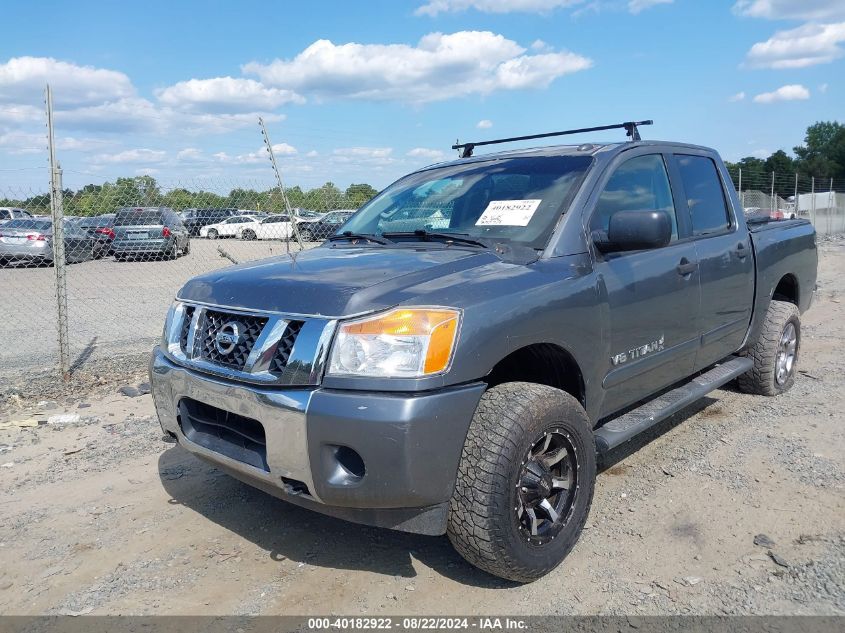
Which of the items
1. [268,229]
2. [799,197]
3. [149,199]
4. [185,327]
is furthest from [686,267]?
[799,197]

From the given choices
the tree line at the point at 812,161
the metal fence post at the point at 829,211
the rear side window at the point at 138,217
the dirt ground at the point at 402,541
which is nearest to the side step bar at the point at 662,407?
the dirt ground at the point at 402,541

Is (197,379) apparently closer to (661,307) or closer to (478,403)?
(478,403)

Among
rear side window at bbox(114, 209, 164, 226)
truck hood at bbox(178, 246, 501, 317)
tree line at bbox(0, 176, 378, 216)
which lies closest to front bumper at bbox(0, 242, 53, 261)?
rear side window at bbox(114, 209, 164, 226)

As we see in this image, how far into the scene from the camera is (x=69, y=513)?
3.70m

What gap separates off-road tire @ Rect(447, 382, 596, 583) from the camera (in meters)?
2.56

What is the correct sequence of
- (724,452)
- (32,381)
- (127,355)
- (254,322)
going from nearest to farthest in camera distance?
(254,322), (724,452), (32,381), (127,355)

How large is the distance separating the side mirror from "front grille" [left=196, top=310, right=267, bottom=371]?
1.70 m

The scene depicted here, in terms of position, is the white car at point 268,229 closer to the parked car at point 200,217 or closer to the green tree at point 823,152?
the parked car at point 200,217

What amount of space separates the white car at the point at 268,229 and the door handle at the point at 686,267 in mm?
6632

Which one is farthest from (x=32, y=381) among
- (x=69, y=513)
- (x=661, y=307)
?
(x=661, y=307)

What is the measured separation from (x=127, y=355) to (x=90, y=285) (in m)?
6.52

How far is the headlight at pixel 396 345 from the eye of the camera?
249 cm

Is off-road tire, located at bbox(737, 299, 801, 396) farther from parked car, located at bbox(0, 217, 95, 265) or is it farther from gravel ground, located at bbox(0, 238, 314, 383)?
parked car, located at bbox(0, 217, 95, 265)

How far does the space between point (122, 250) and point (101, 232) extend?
0.41 m
